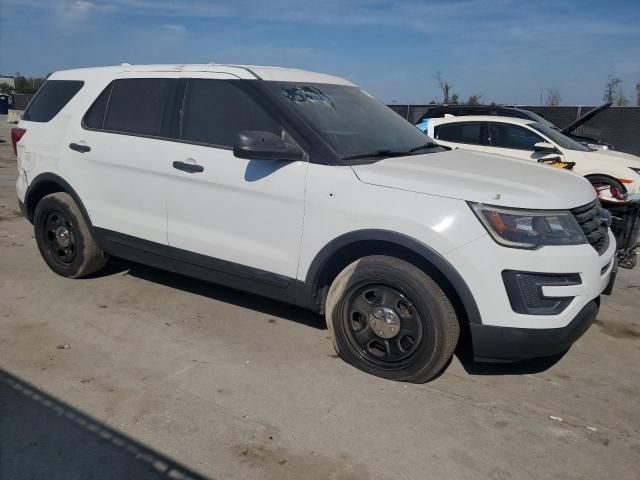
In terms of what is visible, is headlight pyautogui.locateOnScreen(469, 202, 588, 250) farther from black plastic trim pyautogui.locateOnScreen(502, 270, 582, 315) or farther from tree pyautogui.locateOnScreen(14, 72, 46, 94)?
tree pyautogui.locateOnScreen(14, 72, 46, 94)

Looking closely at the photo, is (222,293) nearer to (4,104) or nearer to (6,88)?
(4,104)

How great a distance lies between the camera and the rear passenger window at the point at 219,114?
12.6 feet

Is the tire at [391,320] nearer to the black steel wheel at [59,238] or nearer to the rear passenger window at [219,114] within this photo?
the rear passenger window at [219,114]

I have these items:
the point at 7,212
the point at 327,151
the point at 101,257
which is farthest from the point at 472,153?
the point at 7,212

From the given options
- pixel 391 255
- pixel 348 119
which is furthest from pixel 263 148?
pixel 391 255

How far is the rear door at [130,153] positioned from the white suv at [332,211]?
13mm

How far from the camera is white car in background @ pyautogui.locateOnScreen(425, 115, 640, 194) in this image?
8.84 metres

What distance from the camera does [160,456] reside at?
2.69m

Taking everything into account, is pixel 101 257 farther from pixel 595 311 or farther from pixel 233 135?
pixel 595 311

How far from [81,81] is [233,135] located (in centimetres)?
190

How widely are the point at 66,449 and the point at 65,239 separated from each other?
2.66m

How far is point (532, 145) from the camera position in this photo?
9.27 meters

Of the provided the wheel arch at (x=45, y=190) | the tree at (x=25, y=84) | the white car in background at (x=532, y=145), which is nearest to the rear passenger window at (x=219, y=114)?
the wheel arch at (x=45, y=190)

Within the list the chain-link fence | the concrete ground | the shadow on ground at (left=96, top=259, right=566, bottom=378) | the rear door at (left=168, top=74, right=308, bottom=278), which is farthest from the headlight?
the chain-link fence
